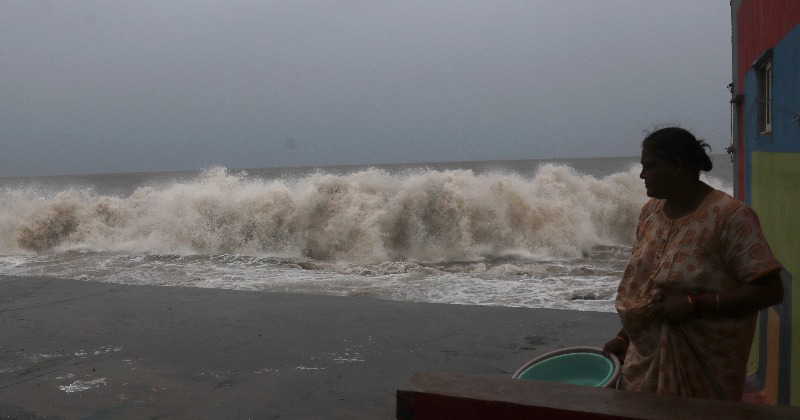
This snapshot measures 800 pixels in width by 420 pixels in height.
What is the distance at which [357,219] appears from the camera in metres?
15.2

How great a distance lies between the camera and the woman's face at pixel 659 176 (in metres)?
1.84

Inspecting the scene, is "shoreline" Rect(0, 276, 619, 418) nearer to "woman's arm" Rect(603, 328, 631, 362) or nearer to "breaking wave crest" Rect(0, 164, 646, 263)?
"woman's arm" Rect(603, 328, 631, 362)

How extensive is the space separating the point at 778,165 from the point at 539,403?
174cm

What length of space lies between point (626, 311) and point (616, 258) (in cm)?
1231

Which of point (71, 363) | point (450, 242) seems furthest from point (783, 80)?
point (450, 242)

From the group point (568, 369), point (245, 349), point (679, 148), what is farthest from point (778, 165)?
point (245, 349)

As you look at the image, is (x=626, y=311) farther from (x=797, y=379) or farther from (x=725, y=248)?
(x=797, y=379)

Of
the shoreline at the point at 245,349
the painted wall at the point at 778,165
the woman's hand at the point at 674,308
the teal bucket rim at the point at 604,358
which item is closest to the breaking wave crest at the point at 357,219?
the shoreline at the point at 245,349

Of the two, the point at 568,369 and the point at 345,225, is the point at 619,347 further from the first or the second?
the point at 345,225

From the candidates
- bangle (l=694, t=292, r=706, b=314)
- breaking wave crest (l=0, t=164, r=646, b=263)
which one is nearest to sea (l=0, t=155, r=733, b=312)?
breaking wave crest (l=0, t=164, r=646, b=263)

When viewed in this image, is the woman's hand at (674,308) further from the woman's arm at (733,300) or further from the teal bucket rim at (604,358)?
the teal bucket rim at (604,358)

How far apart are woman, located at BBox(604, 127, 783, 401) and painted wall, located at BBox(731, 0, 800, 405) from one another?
815mm

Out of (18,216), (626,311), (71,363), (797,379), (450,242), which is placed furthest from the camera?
(18,216)

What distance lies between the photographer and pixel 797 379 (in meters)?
2.43
